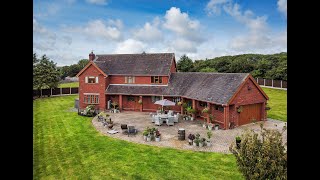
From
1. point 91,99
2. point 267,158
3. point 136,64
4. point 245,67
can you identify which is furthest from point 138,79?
point 245,67

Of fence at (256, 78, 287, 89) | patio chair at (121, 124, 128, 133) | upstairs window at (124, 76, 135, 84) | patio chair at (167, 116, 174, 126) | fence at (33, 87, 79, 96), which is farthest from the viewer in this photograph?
fence at (256, 78, 287, 89)

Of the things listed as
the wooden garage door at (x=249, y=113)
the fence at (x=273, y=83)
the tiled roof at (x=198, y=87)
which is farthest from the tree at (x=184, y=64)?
the wooden garage door at (x=249, y=113)

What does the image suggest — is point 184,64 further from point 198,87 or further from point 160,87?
point 198,87

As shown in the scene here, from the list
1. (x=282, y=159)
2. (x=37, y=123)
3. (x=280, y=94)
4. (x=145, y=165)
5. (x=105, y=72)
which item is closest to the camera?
(x=282, y=159)

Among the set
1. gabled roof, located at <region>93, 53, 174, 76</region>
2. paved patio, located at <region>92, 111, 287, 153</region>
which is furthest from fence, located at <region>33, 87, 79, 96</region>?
paved patio, located at <region>92, 111, 287, 153</region>

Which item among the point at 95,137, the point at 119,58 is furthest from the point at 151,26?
the point at 95,137

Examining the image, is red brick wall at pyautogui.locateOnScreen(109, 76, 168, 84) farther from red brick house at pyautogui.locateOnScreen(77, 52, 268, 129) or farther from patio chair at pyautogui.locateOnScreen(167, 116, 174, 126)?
patio chair at pyautogui.locateOnScreen(167, 116, 174, 126)

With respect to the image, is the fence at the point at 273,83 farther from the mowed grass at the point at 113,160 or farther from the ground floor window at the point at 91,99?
the mowed grass at the point at 113,160
